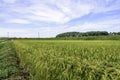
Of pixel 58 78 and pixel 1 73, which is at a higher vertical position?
pixel 58 78

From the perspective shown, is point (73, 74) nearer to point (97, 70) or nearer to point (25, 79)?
point (97, 70)

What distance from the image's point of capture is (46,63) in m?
6.03

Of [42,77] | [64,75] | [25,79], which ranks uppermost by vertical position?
[64,75]

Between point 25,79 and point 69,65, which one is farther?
point 25,79

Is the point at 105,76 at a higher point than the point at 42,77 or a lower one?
higher

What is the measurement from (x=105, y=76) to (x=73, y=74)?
1042mm

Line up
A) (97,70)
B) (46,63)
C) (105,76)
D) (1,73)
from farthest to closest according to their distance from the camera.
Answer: (1,73) < (46,63) < (97,70) < (105,76)

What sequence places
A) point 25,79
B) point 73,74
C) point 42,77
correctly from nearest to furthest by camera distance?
point 73,74, point 42,77, point 25,79

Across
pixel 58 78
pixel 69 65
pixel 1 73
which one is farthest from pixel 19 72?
pixel 69 65

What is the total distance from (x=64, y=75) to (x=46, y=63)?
1.66 m

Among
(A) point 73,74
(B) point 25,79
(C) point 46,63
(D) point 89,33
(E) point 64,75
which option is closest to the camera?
(A) point 73,74

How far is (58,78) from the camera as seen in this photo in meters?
4.93

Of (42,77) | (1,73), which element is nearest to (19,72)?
(1,73)

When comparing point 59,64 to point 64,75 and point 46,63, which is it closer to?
point 64,75
